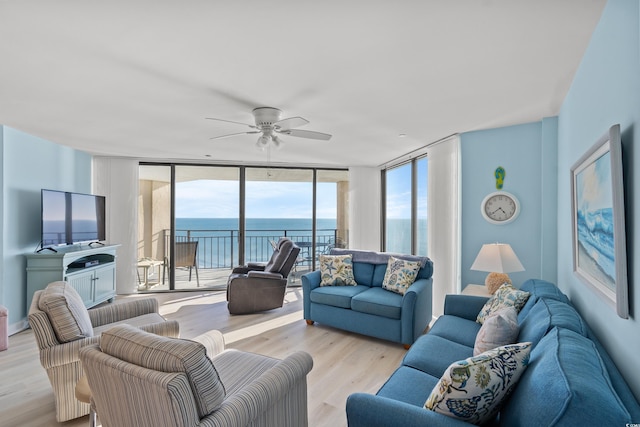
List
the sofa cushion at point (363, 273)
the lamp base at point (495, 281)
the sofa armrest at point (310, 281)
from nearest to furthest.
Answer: the lamp base at point (495, 281)
the sofa armrest at point (310, 281)
the sofa cushion at point (363, 273)

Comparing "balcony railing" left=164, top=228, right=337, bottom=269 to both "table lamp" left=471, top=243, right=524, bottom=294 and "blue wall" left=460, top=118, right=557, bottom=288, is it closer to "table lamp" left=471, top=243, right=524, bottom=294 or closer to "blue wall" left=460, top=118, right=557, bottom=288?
"blue wall" left=460, top=118, right=557, bottom=288

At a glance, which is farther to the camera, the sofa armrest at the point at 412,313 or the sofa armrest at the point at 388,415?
the sofa armrest at the point at 412,313

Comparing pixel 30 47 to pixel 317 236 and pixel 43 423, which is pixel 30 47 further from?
pixel 317 236

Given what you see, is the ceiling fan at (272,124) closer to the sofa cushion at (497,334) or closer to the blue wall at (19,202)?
the sofa cushion at (497,334)

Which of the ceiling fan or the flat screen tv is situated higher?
the ceiling fan

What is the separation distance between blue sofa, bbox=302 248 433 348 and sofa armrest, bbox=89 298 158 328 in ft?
5.67

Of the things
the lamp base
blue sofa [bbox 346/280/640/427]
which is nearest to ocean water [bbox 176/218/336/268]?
the lamp base

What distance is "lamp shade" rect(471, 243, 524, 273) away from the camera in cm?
288

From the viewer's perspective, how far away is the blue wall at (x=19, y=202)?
3.55m

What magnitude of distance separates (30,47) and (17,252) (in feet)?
9.60

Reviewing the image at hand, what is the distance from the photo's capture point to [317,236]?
6.51 meters

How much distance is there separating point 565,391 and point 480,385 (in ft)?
0.99

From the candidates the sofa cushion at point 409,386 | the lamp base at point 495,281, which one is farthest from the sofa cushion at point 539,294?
the sofa cushion at point 409,386

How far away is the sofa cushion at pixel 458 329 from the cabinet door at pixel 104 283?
4.33 m
